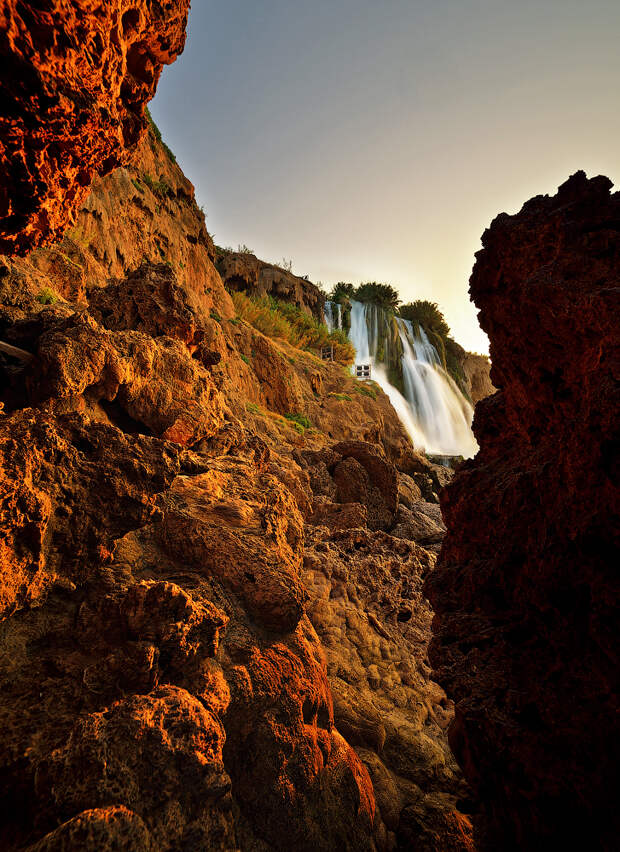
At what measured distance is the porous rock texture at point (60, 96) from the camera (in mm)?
1454

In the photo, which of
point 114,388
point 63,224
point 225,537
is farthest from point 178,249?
point 225,537

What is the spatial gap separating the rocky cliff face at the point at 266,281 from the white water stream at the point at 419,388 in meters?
3.86

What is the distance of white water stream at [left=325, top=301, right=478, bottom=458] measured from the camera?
27.0m

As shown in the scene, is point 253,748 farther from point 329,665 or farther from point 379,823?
point 329,665

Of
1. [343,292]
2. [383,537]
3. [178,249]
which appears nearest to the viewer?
[383,537]

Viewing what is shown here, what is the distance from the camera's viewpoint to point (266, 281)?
2327 centimetres

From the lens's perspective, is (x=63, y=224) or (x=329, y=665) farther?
(x=329, y=665)

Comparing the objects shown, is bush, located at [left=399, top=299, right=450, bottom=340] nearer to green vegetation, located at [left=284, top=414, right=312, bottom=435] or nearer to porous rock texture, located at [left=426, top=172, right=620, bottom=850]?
green vegetation, located at [left=284, top=414, right=312, bottom=435]

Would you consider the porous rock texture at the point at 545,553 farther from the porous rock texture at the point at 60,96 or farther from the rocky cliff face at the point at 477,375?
the rocky cliff face at the point at 477,375

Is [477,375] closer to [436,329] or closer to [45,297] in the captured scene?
[436,329]

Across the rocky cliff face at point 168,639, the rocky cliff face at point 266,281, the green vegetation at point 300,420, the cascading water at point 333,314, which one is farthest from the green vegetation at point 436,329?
the rocky cliff face at point 168,639

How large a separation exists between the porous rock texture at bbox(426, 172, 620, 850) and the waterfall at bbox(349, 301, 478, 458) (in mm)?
23335

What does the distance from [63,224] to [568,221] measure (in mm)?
2659

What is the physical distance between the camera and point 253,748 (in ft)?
6.15
